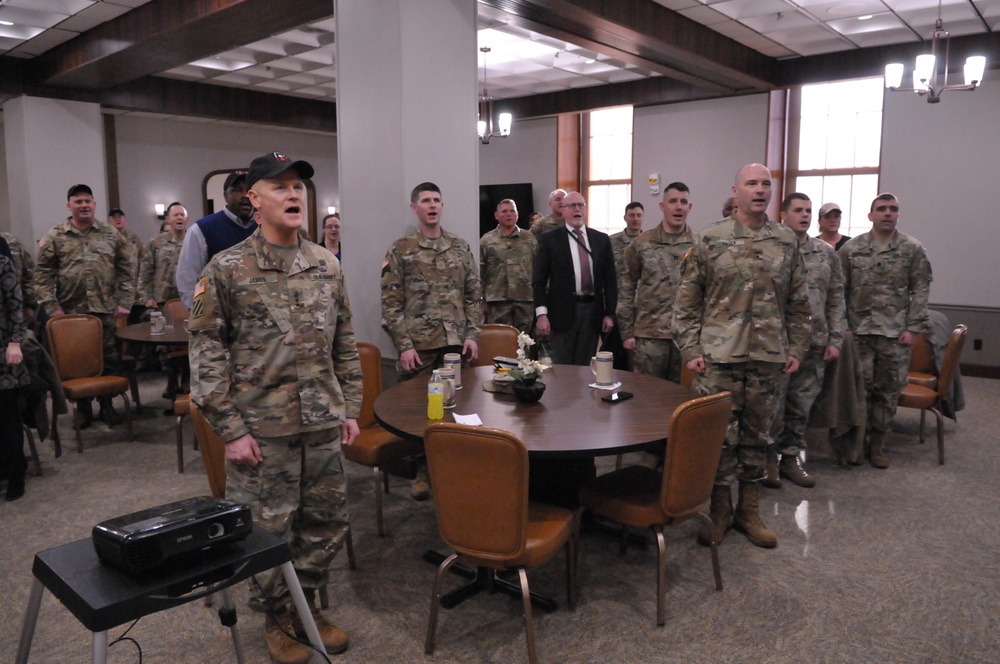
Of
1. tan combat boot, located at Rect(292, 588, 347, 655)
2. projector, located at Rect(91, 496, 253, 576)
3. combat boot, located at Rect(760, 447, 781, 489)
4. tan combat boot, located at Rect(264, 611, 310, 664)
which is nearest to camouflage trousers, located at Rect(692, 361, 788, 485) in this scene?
combat boot, located at Rect(760, 447, 781, 489)

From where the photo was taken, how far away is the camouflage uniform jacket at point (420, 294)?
3859 millimetres

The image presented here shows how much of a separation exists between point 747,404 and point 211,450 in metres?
2.26

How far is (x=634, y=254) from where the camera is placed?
4.78 meters

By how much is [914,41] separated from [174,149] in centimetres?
979

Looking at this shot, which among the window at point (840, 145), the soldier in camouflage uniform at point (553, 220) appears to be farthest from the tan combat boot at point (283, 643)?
the window at point (840, 145)

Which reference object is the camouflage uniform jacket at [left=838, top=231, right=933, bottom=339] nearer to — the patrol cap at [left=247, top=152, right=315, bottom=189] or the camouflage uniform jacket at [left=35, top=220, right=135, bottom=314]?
the patrol cap at [left=247, top=152, right=315, bottom=189]

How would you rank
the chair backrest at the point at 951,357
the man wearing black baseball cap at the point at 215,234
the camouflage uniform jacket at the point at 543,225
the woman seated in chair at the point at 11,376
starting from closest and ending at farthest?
the man wearing black baseball cap at the point at 215,234 → the woman seated in chair at the point at 11,376 → the chair backrest at the point at 951,357 → the camouflage uniform jacket at the point at 543,225

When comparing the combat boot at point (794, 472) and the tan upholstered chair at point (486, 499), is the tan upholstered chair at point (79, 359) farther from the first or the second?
the combat boot at point (794, 472)

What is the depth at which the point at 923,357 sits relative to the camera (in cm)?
507

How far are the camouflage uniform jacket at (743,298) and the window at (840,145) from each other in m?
5.59

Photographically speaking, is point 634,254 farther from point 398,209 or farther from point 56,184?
point 56,184

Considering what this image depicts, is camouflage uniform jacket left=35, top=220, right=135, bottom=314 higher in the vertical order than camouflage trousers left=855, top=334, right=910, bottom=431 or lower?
higher

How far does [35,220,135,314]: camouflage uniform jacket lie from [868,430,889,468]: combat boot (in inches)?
215

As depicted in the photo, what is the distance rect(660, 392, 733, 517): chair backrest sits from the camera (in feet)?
8.14
